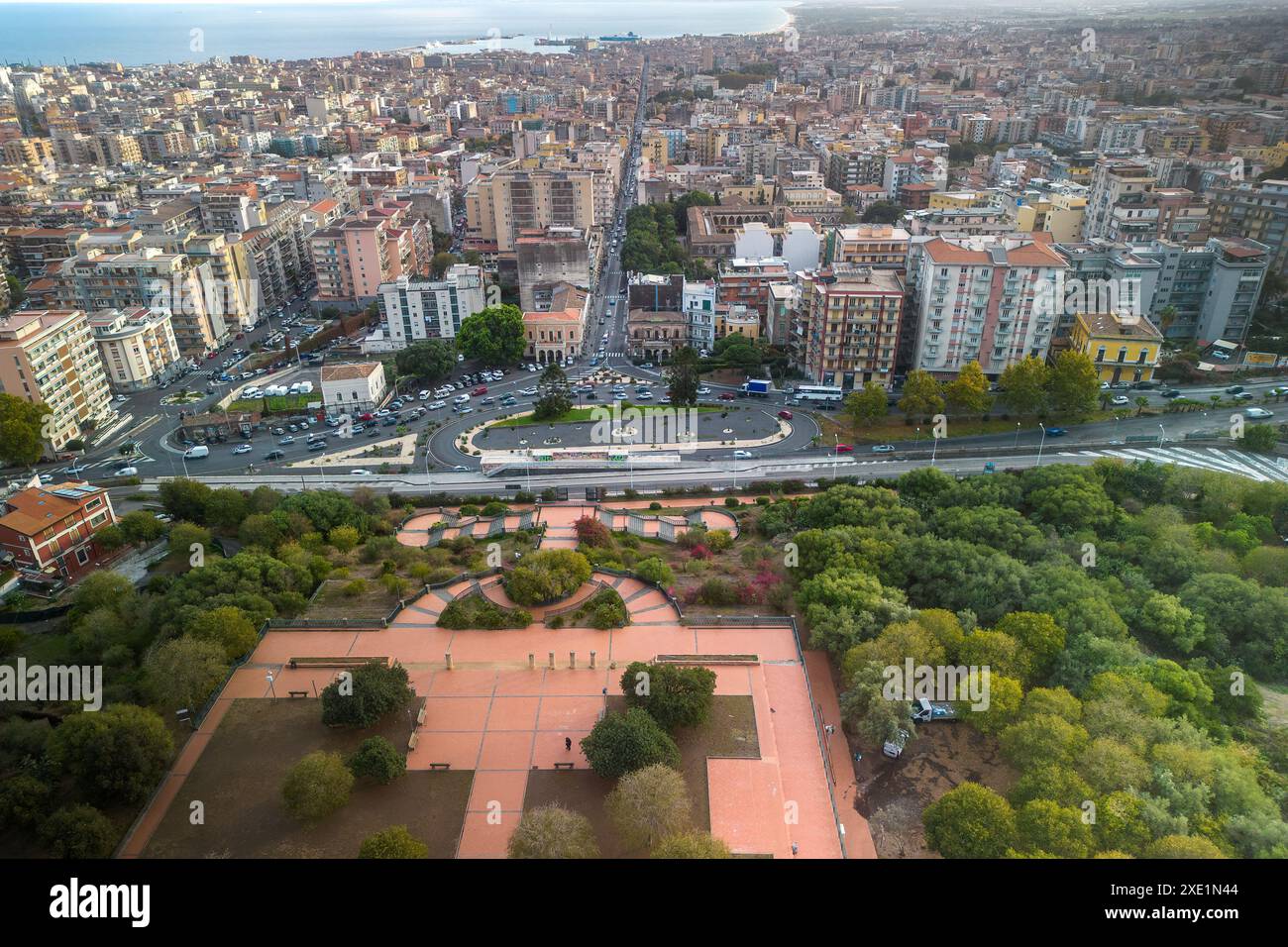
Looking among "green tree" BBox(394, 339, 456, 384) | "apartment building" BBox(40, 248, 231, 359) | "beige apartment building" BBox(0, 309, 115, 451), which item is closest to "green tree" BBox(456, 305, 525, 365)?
"green tree" BBox(394, 339, 456, 384)

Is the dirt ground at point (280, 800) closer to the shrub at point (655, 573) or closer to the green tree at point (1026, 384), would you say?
the shrub at point (655, 573)

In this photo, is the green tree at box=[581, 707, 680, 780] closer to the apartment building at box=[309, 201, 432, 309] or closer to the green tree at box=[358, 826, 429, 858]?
the green tree at box=[358, 826, 429, 858]

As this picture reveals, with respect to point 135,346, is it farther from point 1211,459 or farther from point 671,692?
point 1211,459

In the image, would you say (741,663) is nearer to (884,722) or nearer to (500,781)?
(884,722)

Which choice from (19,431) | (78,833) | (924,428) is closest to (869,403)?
(924,428)

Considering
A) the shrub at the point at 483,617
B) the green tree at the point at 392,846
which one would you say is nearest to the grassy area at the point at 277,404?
the shrub at the point at 483,617
